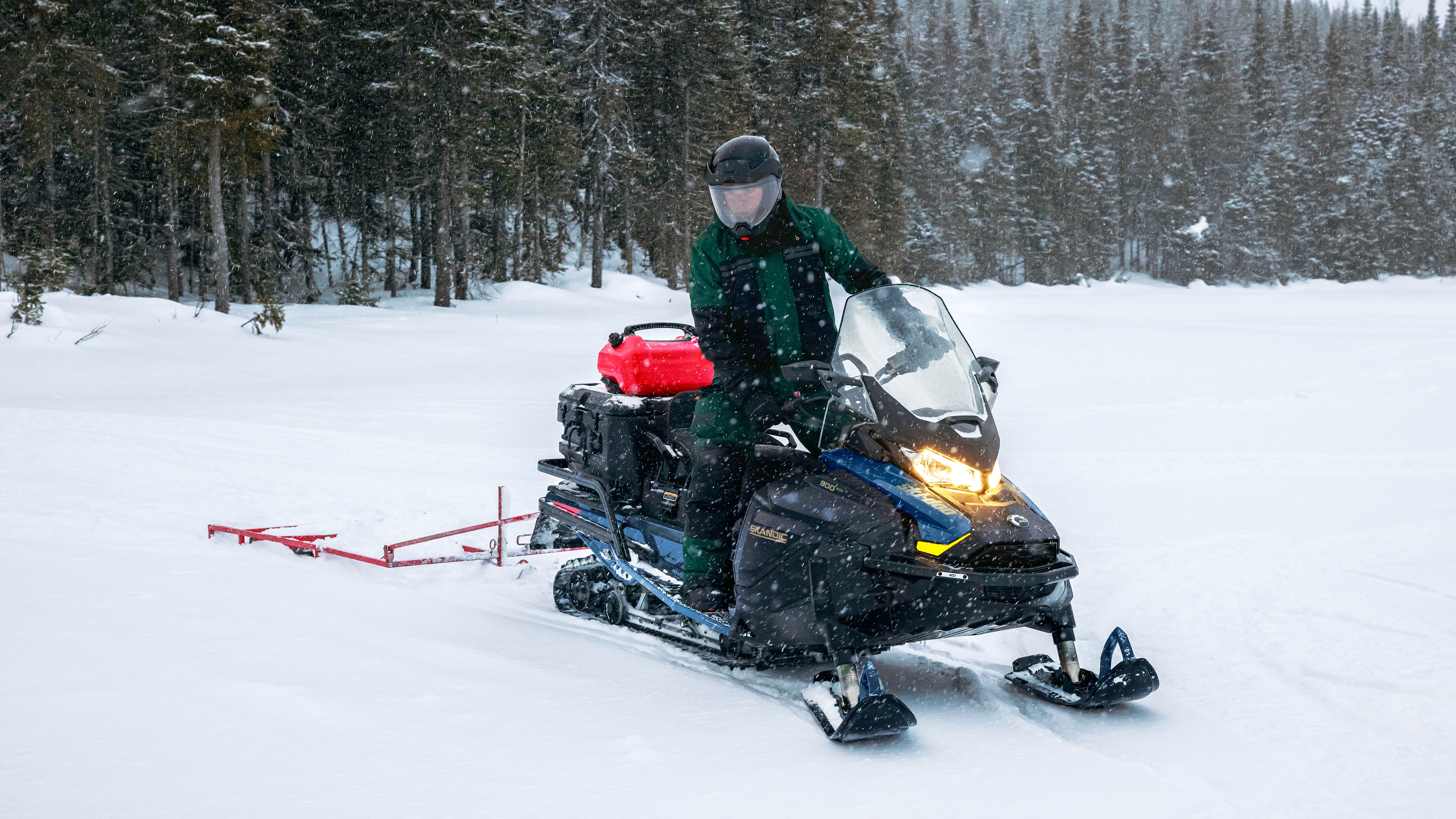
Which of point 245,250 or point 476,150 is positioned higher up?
point 476,150

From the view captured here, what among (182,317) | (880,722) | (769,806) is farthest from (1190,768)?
(182,317)

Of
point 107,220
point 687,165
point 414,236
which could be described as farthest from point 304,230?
point 687,165

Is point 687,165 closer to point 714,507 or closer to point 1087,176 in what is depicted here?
point 714,507

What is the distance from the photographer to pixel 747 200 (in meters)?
3.74

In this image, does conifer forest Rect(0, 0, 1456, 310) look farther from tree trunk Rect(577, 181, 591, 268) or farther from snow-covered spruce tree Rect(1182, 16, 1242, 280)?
snow-covered spruce tree Rect(1182, 16, 1242, 280)

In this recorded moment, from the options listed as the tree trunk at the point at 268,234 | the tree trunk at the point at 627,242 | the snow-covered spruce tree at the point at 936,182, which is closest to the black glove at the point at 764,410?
the tree trunk at the point at 268,234

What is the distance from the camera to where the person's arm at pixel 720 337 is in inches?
150

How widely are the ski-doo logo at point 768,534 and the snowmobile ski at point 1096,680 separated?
1037 mm

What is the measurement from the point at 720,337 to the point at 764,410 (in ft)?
1.15

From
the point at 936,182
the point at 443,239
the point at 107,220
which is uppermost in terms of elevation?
the point at 936,182

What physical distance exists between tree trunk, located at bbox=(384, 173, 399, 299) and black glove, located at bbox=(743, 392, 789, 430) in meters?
27.7

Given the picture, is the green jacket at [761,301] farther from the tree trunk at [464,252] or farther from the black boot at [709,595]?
the tree trunk at [464,252]

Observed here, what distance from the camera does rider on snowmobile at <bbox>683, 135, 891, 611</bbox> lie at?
12.5 ft

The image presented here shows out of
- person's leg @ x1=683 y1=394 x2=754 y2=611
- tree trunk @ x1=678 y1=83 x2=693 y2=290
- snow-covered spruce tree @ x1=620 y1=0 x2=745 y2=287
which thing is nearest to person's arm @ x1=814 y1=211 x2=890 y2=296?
person's leg @ x1=683 y1=394 x2=754 y2=611
